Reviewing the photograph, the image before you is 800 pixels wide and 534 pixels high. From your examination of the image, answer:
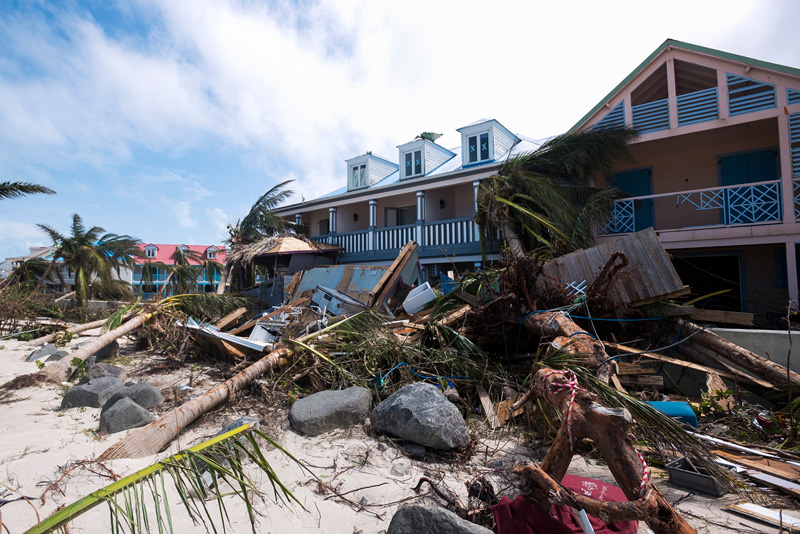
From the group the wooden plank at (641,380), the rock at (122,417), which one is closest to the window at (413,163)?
the wooden plank at (641,380)

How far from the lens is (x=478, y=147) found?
49.3ft

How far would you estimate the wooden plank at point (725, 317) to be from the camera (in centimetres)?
658

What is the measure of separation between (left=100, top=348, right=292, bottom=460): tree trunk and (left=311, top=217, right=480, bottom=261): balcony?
24.1ft

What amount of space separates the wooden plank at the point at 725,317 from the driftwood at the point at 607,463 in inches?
202

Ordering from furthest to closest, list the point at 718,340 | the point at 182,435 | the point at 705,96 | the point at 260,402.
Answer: the point at 705,96 < the point at 718,340 < the point at 260,402 < the point at 182,435

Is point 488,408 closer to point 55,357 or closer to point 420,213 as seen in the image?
point 55,357

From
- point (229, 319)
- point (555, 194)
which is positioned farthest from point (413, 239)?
point (229, 319)

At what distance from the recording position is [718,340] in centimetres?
590

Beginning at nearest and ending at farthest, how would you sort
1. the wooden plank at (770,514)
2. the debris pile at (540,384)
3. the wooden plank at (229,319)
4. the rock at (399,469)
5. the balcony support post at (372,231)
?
the debris pile at (540,384), the wooden plank at (770,514), the rock at (399,469), the wooden plank at (229,319), the balcony support post at (372,231)

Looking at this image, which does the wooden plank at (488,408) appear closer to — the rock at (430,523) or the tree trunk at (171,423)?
the rock at (430,523)

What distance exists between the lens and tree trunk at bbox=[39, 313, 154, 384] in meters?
6.65

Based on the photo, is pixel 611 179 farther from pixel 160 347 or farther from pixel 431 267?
pixel 160 347

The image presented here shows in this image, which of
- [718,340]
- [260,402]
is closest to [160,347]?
[260,402]

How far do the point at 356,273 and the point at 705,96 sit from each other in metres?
9.01
